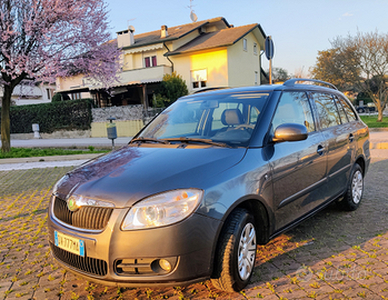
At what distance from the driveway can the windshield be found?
4.17 feet

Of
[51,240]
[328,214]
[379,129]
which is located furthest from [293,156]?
[379,129]

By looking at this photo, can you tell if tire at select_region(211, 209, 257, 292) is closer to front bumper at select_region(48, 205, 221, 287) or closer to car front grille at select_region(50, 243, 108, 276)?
front bumper at select_region(48, 205, 221, 287)

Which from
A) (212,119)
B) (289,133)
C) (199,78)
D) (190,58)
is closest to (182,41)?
(190,58)

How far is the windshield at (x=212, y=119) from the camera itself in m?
3.21

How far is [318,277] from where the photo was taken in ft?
9.59

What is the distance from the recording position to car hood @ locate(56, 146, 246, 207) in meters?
2.36

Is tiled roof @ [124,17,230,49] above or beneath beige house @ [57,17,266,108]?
above

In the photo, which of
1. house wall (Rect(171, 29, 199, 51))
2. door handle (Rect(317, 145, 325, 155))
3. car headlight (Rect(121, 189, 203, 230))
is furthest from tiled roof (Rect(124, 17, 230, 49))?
car headlight (Rect(121, 189, 203, 230))

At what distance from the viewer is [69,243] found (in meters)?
2.51

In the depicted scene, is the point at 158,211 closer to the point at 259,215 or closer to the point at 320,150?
the point at 259,215

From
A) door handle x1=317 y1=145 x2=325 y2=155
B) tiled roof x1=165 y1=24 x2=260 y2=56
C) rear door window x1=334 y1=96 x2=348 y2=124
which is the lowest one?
door handle x1=317 y1=145 x2=325 y2=155

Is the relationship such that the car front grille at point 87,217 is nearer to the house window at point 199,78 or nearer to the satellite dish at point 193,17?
the house window at point 199,78

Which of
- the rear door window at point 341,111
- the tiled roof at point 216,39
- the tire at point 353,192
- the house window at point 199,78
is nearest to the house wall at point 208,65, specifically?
the house window at point 199,78

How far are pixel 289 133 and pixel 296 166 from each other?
460 mm
